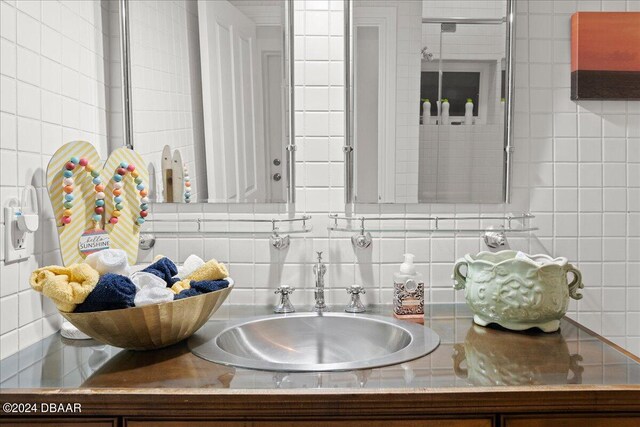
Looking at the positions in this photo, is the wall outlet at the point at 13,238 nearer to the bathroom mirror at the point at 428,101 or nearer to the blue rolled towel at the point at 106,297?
the blue rolled towel at the point at 106,297

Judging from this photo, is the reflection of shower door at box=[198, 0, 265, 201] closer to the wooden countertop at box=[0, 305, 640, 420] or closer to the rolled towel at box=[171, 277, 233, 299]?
the rolled towel at box=[171, 277, 233, 299]

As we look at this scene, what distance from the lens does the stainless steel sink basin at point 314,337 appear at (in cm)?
143

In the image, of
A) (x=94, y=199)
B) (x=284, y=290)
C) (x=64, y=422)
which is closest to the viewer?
(x=64, y=422)

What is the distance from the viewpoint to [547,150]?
5.74 feet

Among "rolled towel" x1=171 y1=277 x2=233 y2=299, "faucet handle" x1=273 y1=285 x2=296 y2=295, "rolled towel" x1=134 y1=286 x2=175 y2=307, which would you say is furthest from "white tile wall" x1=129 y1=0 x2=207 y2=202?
"rolled towel" x1=134 y1=286 x2=175 y2=307

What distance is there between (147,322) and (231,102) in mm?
759

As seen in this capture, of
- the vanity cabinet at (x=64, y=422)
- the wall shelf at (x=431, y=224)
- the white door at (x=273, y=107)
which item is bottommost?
the vanity cabinet at (x=64, y=422)

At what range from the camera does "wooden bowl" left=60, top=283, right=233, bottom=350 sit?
3.78ft

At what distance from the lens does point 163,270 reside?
1362 mm

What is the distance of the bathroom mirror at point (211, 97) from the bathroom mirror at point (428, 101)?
21 cm

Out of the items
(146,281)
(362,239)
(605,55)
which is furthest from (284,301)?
(605,55)

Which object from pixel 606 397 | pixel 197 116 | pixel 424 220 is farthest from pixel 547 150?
pixel 197 116

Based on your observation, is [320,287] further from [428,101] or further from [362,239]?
[428,101]

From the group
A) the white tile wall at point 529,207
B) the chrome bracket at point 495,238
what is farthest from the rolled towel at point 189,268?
Answer: the chrome bracket at point 495,238
